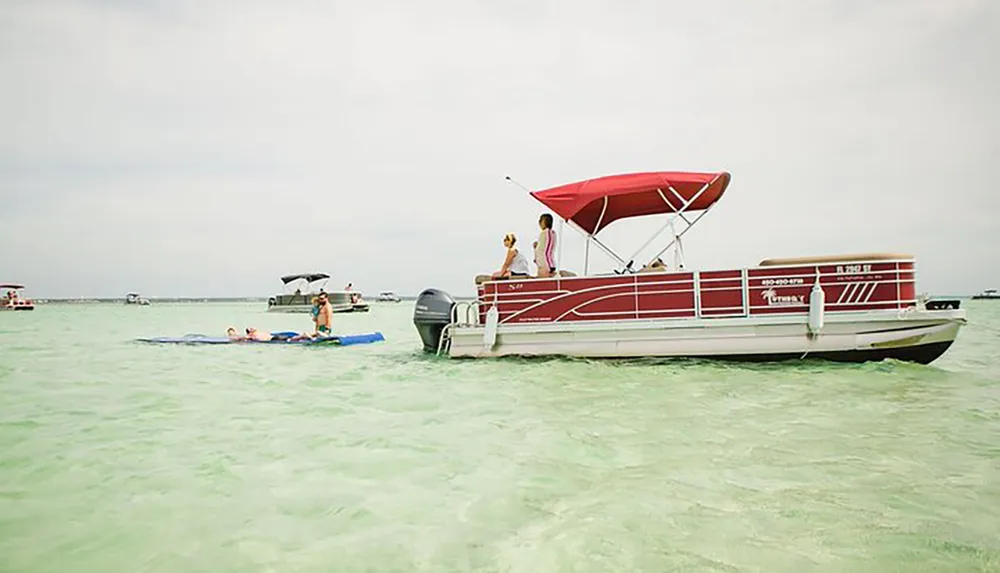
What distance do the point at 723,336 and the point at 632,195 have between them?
3093mm

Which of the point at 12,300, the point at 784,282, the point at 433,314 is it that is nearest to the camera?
the point at 784,282

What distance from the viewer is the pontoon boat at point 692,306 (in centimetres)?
1070

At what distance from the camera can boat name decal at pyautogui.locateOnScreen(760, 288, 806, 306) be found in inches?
436

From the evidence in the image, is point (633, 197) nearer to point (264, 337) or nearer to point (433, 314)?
point (433, 314)

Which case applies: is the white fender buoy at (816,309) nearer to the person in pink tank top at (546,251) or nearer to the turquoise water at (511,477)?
the turquoise water at (511,477)

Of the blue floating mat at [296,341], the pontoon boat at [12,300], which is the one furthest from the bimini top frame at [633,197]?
the pontoon boat at [12,300]

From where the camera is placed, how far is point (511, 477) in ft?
15.8

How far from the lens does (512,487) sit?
181 inches

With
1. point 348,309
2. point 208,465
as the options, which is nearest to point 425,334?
point 208,465

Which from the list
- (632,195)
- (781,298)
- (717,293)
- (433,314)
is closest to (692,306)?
(717,293)

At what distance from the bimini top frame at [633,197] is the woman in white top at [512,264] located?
1174mm

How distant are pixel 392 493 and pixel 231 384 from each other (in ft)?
22.3

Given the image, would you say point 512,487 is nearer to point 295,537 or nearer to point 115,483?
point 295,537

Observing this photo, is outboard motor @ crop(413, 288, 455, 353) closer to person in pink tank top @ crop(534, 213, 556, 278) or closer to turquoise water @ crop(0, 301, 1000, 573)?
person in pink tank top @ crop(534, 213, 556, 278)
